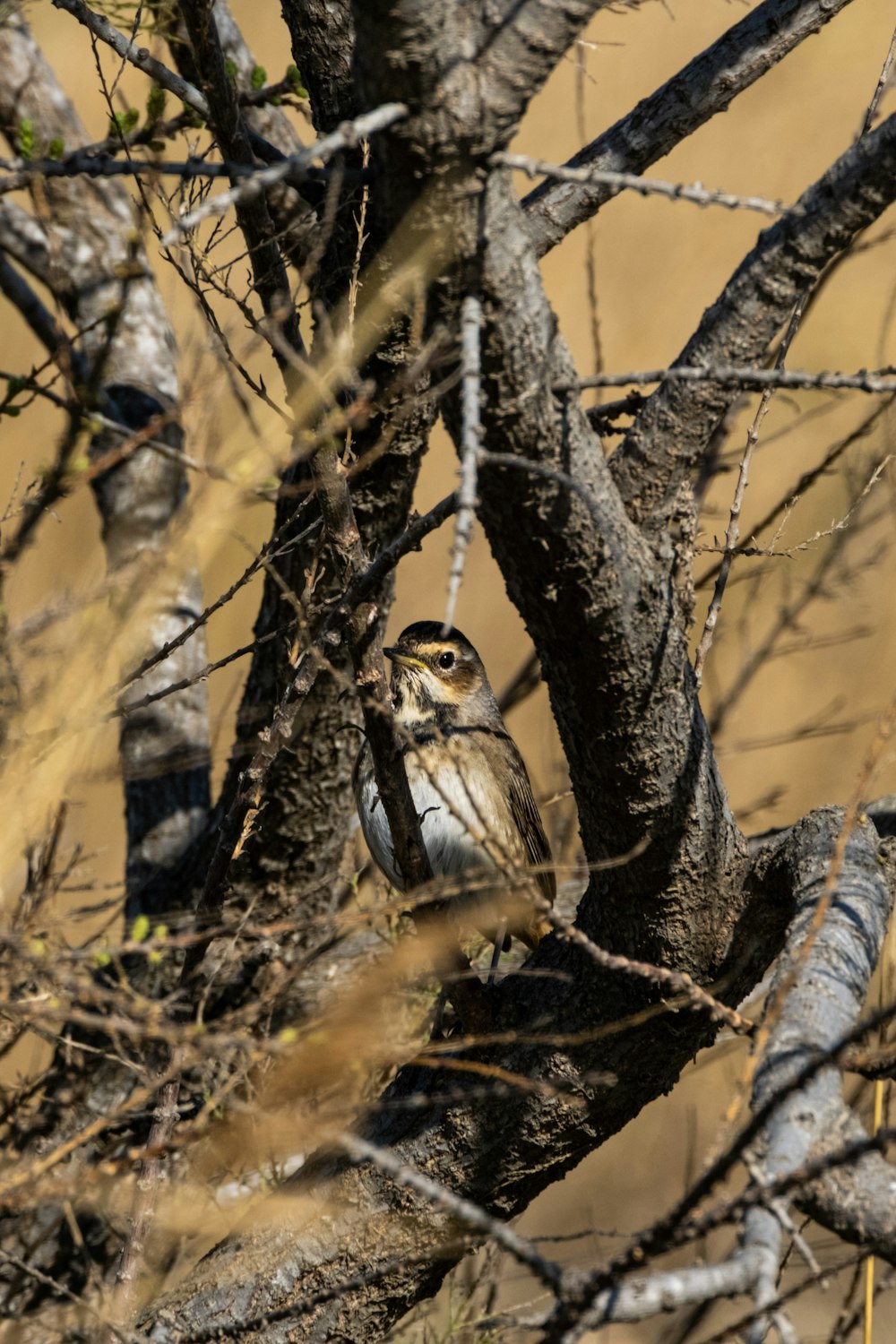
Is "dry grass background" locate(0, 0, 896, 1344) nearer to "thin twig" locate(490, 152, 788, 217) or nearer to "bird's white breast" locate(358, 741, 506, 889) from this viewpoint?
"bird's white breast" locate(358, 741, 506, 889)

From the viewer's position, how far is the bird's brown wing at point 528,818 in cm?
438

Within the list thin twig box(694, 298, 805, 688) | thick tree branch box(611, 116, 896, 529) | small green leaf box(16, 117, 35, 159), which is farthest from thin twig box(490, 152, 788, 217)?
small green leaf box(16, 117, 35, 159)

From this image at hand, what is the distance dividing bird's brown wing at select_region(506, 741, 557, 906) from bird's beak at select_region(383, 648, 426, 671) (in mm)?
434

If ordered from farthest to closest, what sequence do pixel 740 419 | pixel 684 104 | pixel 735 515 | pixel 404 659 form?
pixel 740 419, pixel 404 659, pixel 684 104, pixel 735 515

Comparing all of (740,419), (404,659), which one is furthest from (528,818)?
(740,419)

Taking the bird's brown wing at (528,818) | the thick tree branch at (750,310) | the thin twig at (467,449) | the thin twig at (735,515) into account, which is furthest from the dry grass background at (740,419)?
the thin twig at (467,449)

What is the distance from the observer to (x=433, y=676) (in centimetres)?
440

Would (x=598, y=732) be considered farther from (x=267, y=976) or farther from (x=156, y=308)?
(x=156, y=308)

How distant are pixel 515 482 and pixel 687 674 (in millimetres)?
681

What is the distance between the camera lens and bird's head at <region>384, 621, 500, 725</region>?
4.34m

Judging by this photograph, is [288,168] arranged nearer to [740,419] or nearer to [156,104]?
[156,104]

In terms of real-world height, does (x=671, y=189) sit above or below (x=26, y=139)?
below

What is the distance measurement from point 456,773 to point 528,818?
431mm

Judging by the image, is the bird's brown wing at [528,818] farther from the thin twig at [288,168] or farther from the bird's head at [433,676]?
the thin twig at [288,168]
